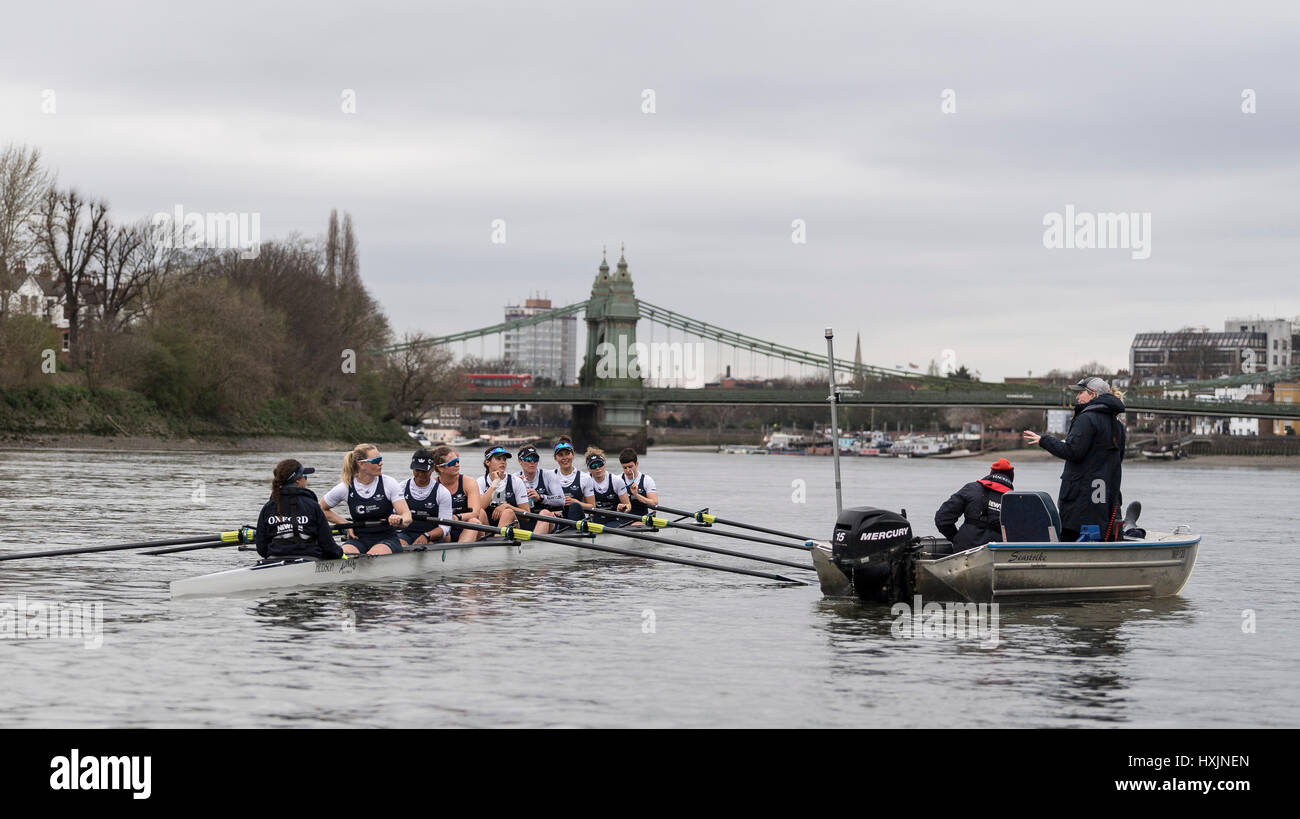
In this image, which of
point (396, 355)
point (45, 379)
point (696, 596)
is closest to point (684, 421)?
point (396, 355)

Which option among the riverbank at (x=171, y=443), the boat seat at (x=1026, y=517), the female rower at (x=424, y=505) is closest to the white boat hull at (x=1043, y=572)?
the boat seat at (x=1026, y=517)

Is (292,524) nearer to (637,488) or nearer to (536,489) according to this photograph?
(536,489)

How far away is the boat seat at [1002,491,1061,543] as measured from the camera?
42.8 ft

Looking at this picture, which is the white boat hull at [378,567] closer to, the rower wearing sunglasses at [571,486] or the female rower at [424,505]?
the female rower at [424,505]

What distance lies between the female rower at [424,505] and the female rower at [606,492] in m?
4.11

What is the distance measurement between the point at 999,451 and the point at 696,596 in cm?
9823

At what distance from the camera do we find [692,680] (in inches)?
390

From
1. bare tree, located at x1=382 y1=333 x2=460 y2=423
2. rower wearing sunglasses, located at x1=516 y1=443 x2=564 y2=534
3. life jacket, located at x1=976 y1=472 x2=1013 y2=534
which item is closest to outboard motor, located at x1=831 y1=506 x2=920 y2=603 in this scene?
life jacket, located at x1=976 y1=472 x2=1013 y2=534

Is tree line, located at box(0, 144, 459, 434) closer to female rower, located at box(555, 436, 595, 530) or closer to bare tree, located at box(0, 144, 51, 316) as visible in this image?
bare tree, located at box(0, 144, 51, 316)

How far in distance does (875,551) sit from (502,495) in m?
5.47

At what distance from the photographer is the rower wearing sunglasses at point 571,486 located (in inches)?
725
